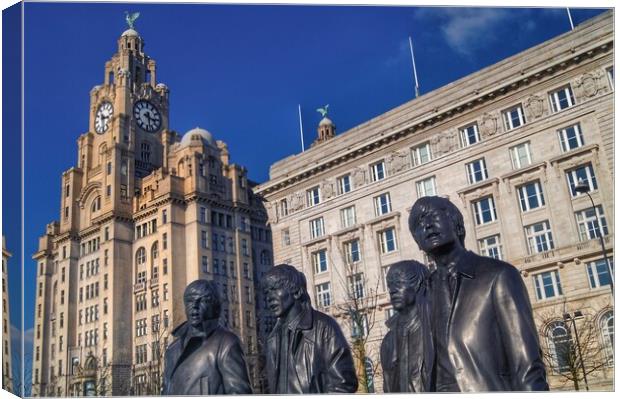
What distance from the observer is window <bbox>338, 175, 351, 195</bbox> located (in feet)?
122

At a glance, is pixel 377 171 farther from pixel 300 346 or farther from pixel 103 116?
pixel 103 116

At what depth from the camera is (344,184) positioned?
37375mm

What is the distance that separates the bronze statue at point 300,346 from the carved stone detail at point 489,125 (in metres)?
26.7

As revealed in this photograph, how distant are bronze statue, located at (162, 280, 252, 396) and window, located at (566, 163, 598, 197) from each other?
2465 centimetres

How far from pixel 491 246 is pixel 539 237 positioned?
93.7 inches

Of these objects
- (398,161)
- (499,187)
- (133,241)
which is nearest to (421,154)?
(398,161)

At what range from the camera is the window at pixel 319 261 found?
37094 mm

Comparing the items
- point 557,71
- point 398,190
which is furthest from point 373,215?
point 557,71

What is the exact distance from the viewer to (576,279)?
2745cm

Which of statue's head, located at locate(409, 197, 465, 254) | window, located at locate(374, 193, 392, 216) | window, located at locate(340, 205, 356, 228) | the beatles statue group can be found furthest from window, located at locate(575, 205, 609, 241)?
statue's head, located at locate(409, 197, 465, 254)

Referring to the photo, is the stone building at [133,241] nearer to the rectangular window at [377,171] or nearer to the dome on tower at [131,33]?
the dome on tower at [131,33]

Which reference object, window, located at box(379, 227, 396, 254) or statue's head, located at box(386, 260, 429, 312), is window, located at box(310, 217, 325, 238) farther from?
statue's head, located at box(386, 260, 429, 312)

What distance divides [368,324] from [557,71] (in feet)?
48.6

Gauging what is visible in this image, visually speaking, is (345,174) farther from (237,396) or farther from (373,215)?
(237,396)
